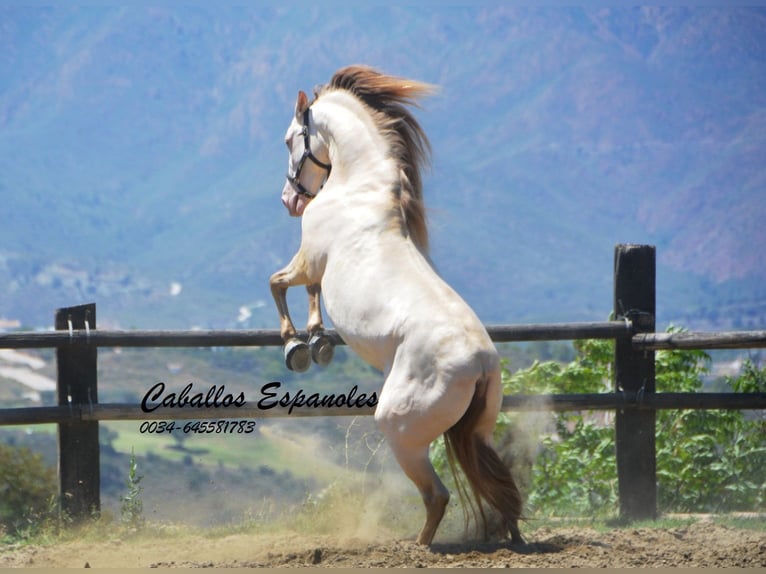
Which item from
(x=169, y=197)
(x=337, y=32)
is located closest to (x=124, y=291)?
(x=169, y=197)

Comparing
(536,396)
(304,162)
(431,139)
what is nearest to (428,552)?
(536,396)

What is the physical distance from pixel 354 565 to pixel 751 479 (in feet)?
12.6

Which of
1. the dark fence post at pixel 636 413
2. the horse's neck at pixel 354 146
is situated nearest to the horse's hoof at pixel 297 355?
the horse's neck at pixel 354 146

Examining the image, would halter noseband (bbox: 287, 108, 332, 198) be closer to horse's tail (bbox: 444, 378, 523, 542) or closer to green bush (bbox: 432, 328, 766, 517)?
horse's tail (bbox: 444, 378, 523, 542)

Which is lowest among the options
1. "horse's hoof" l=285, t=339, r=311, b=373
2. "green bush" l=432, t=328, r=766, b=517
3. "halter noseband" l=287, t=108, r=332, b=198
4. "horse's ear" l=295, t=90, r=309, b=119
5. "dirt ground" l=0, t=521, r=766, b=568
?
"dirt ground" l=0, t=521, r=766, b=568

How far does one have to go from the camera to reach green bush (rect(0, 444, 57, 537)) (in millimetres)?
6438

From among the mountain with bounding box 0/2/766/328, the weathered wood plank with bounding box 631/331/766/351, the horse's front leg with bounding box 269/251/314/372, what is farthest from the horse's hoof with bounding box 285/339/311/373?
the mountain with bounding box 0/2/766/328

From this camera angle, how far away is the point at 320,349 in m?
5.73

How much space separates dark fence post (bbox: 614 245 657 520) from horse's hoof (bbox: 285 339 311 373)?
2.19m

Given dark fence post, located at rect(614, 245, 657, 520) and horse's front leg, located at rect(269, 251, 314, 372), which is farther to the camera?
dark fence post, located at rect(614, 245, 657, 520)

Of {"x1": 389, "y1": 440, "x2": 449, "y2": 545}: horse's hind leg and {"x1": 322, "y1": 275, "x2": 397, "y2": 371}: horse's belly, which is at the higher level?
{"x1": 322, "y1": 275, "x2": 397, "y2": 371}: horse's belly

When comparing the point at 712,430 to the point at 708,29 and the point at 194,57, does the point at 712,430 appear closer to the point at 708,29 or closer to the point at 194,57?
the point at 708,29

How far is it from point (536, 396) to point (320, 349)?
65.2 inches

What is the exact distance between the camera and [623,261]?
683cm
